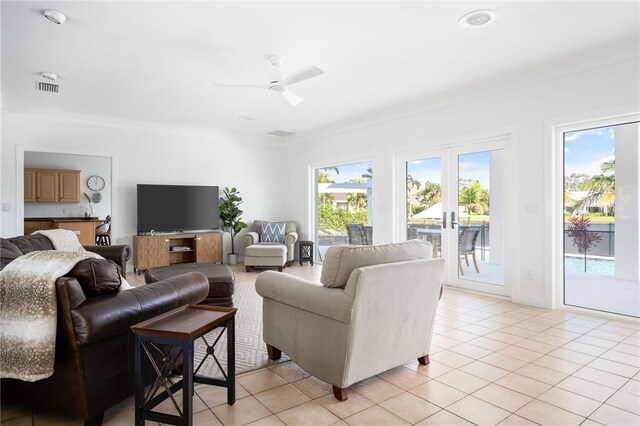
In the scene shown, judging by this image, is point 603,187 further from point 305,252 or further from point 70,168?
point 70,168

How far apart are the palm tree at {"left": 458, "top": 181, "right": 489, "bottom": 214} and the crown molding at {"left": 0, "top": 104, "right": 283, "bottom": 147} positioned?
4433 millimetres

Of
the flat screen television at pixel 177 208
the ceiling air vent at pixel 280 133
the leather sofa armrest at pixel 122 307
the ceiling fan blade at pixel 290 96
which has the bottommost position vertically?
the leather sofa armrest at pixel 122 307

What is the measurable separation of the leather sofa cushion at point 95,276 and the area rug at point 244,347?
97cm

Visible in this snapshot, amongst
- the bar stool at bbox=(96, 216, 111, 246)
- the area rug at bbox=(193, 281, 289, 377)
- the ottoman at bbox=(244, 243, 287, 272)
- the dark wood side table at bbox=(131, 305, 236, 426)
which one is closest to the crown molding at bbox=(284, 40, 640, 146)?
the ottoman at bbox=(244, 243, 287, 272)

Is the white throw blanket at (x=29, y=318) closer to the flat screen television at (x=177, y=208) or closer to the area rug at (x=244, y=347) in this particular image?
the area rug at (x=244, y=347)

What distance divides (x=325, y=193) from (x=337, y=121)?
1.58 meters

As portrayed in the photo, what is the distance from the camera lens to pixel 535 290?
13.8ft

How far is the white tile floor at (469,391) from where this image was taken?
1.99 meters

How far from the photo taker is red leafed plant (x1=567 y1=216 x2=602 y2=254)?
3.93 metres

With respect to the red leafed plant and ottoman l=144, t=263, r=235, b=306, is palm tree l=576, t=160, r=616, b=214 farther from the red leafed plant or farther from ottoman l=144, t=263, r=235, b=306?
ottoman l=144, t=263, r=235, b=306

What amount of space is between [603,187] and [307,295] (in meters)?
3.38

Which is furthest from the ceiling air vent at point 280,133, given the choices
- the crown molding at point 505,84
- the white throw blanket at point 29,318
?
the white throw blanket at point 29,318

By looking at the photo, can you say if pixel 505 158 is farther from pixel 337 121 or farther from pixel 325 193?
pixel 325 193

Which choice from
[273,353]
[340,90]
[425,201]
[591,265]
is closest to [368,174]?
[425,201]
